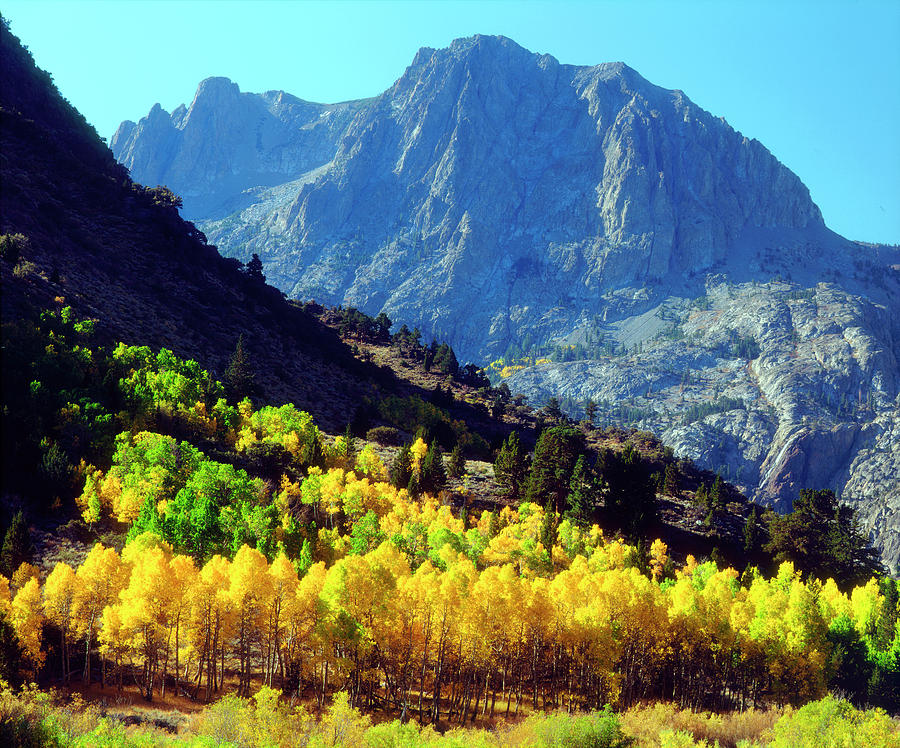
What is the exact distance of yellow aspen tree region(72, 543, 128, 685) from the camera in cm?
4966

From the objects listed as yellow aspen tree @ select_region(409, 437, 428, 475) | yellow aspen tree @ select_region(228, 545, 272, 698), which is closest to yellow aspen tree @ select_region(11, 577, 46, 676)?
yellow aspen tree @ select_region(228, 545, 272, 698)

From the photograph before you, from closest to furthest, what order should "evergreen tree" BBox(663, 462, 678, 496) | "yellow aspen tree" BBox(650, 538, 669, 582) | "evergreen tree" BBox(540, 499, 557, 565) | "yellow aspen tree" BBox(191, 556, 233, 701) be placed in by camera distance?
"yellow aspen tree" BBox(191, 556, 233, 701)
"evergreen tree" BBox(540, 499, 557, 565)
"yellow aspen tree" BBox(650, 538, 669, 582)
"evergreen tree" BBox(663, 462, 678, 496)

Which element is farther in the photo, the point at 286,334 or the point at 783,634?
the point at 286,334

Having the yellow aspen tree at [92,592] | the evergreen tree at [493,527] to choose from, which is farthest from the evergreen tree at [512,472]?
the yellow aspen tree at [92,592]

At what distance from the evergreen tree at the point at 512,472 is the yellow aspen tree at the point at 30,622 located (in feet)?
200

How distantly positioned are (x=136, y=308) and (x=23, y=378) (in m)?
45.4

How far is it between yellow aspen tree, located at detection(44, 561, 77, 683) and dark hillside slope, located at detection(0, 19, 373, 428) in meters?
50.8

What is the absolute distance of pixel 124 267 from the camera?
129 m

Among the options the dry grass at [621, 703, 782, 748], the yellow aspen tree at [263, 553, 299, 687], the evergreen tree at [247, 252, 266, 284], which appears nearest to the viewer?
the yellow aspen tree at [263, 553, 299, 687]

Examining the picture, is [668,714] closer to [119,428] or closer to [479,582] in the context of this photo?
[479,582]

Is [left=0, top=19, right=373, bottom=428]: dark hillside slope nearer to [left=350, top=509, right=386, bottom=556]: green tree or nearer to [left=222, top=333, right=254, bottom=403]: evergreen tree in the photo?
[left=222, top=333, right=254, bottom=403]: evergreen tree

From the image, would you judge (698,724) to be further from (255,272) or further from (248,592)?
(255,272)

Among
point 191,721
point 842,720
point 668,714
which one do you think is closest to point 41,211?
point 191,721

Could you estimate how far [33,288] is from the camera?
98.5 metres
